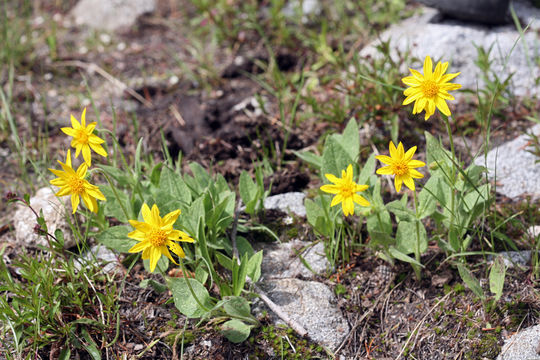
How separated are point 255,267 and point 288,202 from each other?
0.66 meters

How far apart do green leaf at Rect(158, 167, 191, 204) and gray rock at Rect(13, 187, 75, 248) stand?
0.63 metres

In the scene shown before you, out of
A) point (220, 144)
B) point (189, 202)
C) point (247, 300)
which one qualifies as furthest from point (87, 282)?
point (220, 144)

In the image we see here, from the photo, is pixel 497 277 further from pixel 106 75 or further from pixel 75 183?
pixel 106 75

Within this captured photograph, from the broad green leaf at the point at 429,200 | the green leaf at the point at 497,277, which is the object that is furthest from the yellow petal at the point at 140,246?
the green leaf at the point at 497,277

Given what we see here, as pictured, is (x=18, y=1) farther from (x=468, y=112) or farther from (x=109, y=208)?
(x=468, y=112)

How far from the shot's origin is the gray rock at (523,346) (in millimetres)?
2143

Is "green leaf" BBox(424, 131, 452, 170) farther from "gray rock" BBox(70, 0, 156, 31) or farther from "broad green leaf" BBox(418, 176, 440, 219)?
"gray rock" BBox(70, 0, 156, 31)

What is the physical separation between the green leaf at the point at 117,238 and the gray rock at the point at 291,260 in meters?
0.75

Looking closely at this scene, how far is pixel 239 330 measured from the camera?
2.27 meters

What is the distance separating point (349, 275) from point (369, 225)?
30 cm

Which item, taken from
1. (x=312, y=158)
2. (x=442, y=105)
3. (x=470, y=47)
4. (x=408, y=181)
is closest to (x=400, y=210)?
(x=408, y=181)

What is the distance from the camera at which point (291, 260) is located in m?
2.69

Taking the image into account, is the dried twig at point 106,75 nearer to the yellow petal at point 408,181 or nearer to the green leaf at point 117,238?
the green leaf at point 117,238

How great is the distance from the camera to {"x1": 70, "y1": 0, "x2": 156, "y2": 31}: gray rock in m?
5.06
